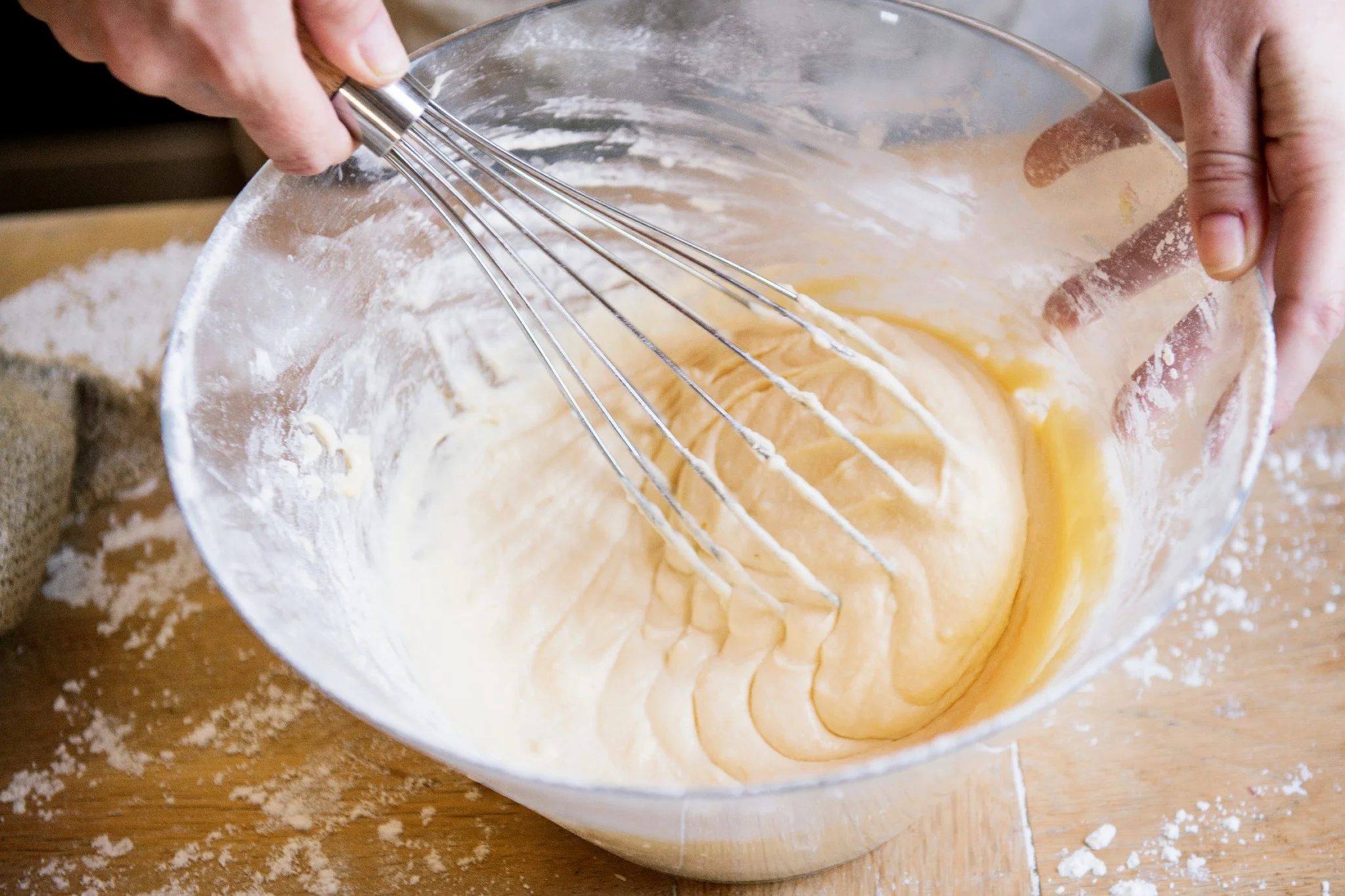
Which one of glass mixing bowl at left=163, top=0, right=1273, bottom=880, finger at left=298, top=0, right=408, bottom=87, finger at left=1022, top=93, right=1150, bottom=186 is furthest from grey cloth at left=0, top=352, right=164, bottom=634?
finger at left=1022, top=93, right=1150, bottom=186

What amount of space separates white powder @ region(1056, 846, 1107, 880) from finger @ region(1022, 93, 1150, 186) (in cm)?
55

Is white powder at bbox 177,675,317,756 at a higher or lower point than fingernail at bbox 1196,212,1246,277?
lower

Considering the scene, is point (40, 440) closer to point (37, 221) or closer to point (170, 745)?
point (170, 745)

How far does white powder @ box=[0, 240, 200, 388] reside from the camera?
47.7 inches

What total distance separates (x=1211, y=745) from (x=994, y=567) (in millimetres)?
235

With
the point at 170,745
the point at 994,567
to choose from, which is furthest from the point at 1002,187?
the point at 170,745

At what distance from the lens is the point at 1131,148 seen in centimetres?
79

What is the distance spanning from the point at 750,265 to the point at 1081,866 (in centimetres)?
67

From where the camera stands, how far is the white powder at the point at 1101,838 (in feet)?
2.72

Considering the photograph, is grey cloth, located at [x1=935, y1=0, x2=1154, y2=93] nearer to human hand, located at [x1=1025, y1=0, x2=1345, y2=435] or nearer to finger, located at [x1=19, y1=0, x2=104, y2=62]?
human hand, located at [x1=1025, y1=0, x2=1345, y2=435]

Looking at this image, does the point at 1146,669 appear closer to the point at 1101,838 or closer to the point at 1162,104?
the point at 1101,838

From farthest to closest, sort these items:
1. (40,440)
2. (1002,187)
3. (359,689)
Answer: (40,440), (1002,187), (359,689)

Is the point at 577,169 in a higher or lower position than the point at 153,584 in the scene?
higher

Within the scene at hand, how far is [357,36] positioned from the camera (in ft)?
2.29
